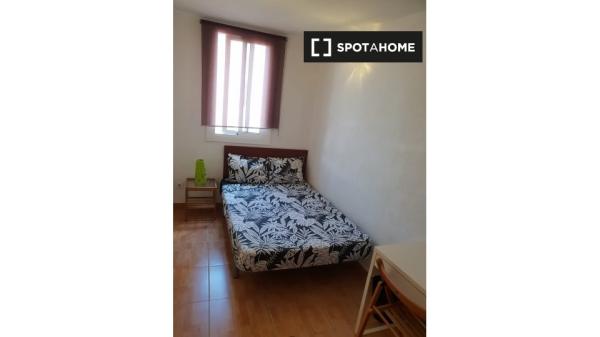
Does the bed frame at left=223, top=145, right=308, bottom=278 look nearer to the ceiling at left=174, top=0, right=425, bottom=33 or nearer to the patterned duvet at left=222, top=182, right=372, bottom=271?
the patterned duvet at left=222, top=182, right=372, bottom=271

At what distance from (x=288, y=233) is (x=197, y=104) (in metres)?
2.01

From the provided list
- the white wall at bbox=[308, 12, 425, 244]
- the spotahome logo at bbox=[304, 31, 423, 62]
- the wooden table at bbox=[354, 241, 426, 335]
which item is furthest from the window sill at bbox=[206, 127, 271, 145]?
the spotahome logo at bbox=[304, 31, 423, 62]

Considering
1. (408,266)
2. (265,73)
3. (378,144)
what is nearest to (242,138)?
(265,73)

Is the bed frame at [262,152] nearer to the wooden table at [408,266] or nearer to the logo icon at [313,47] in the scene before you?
the wooden table at [408,266]

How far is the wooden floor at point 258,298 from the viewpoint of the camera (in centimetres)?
165

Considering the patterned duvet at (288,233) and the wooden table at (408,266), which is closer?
the wooden table at (408,266)

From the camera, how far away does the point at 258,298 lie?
192 cm

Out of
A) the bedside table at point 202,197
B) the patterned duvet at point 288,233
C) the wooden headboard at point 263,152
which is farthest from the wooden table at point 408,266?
the wooden headboard at point 263,152

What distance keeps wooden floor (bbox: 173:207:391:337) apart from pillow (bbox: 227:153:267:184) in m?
1.00

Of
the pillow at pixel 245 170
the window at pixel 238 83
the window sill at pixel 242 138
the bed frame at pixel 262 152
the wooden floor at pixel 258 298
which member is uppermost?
the window at pixel 238 83

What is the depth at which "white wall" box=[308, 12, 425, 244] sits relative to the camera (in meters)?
1.87

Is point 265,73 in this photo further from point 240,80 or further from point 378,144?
point 378,144

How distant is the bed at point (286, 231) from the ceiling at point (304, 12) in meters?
1.62
